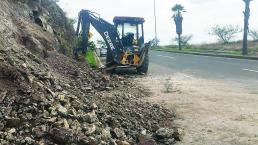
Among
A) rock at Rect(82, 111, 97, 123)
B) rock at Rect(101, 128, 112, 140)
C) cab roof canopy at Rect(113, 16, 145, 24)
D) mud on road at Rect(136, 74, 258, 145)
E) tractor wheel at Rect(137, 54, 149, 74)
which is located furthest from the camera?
cab roof canopy at Rect(113, 16, 145, 24)

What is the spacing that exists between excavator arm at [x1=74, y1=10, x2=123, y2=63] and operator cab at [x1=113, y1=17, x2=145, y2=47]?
1.04m

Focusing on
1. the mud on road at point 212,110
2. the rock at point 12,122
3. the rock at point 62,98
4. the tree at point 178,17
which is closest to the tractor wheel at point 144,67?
the mud on road at point 212,110

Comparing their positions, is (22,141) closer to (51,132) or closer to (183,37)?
(51,132)

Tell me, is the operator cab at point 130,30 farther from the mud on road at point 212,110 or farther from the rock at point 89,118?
the rock at point 89,118

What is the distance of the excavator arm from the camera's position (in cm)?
1844

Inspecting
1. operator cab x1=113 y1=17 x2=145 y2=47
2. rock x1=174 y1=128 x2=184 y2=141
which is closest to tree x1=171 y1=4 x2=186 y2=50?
operator cab x1=113 y1=17 x2=145 y2=47

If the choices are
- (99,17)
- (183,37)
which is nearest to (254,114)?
(99,17)

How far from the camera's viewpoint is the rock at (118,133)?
7.74m

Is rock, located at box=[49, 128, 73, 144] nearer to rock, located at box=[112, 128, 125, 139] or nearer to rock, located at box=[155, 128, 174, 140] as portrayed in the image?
rock, located at box=[112, 128, 125, 139]

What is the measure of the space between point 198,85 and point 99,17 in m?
5.23

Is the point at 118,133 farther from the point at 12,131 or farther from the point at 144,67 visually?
the point at 144,67

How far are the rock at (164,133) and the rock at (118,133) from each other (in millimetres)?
768

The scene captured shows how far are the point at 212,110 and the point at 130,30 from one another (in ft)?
33.9

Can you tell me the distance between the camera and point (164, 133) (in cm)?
836
